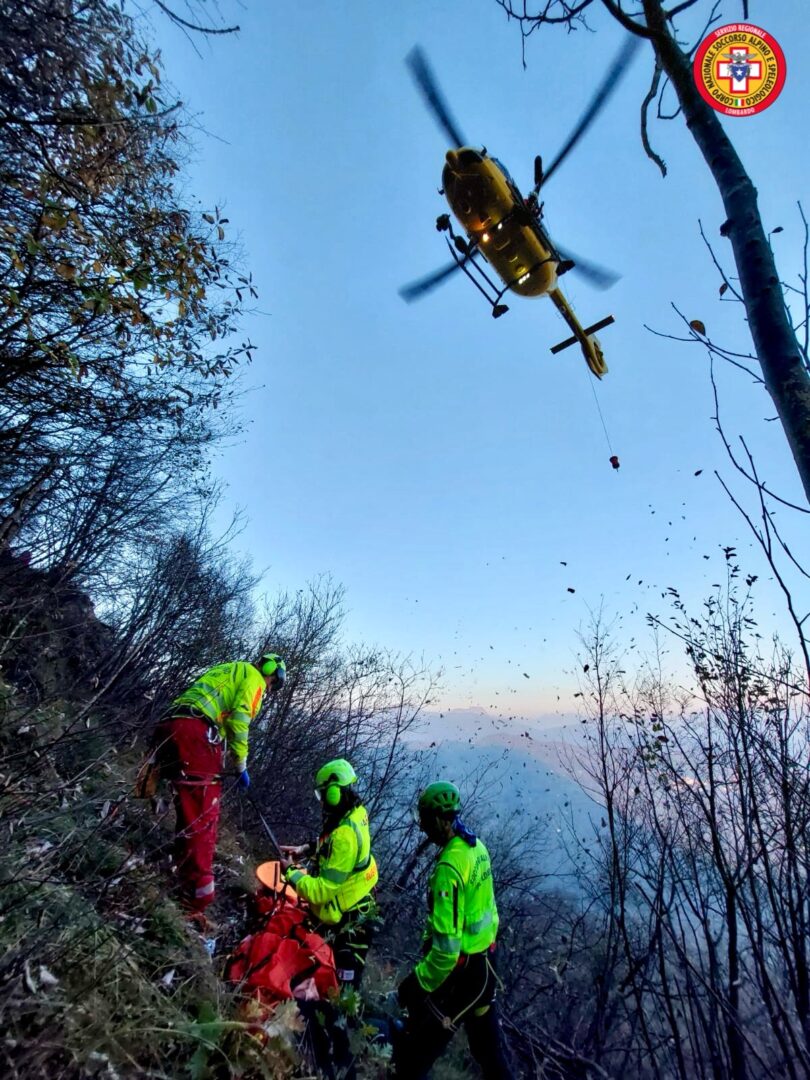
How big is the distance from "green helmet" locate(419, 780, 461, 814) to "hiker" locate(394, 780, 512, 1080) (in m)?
0.26

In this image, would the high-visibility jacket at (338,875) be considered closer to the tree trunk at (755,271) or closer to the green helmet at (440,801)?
the green helmet at (440,801)

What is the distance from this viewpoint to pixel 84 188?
149 inches

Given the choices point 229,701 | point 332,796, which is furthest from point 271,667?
point 332,796

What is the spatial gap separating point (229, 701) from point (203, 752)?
0.48 metres

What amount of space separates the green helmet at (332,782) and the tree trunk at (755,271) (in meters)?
3.76

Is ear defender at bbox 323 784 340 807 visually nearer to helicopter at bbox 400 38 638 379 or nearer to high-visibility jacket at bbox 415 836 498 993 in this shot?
high-visibility jacket at bbox 415 836 498 993

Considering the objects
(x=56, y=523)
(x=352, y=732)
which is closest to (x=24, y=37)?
(x=56, y=523)

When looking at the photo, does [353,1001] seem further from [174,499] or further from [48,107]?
[174,499]

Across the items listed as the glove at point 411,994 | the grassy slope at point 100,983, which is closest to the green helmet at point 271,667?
the grassy slope at point 100,983

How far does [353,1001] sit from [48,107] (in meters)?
6.09

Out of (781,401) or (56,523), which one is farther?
(56,523)

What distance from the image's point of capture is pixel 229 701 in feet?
14.5

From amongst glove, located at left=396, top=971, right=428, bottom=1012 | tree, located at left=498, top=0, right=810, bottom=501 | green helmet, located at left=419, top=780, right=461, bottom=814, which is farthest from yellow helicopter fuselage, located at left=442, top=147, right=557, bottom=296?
glove, located at left=396, top=971, right=428, bottom=1012

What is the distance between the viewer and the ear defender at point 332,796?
3.99 m
